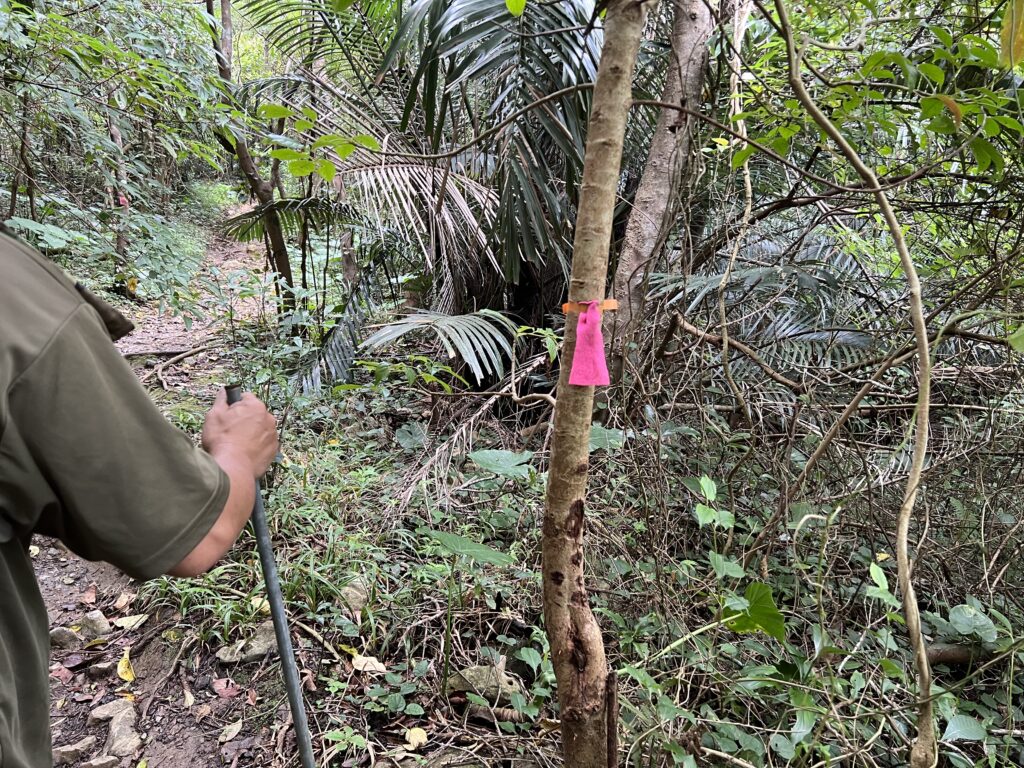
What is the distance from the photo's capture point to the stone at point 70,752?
6.14 ft

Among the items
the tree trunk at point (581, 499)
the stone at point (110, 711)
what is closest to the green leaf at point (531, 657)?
the tree trunk at point (581, 499)

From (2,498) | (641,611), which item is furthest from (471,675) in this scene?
(2,498)

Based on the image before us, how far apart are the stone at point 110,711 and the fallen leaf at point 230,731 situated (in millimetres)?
361

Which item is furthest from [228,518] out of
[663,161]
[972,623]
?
[663,161]

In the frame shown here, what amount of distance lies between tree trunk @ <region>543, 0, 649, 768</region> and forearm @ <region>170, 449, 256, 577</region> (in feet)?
1.99

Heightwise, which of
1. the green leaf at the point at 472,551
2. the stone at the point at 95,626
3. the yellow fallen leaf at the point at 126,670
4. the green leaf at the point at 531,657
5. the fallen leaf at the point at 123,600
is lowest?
the yellow fallen leaf at the point at 126,670

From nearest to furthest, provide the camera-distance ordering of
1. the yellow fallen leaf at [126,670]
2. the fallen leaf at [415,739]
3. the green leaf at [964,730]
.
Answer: the green leaf at [964,730], the fallen leaf at [415,739], the yellow fallen leaf at [126,670]

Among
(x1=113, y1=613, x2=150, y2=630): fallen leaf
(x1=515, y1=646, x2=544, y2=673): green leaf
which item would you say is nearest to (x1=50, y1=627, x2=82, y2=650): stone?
(x1=113, y1=613, x2=150, y2=630): fallen leaf

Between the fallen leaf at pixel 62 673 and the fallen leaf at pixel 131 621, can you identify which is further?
the fallen leaf at pixel 131 621

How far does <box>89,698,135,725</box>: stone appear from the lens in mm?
1992

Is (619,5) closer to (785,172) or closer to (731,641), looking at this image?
(731,641)

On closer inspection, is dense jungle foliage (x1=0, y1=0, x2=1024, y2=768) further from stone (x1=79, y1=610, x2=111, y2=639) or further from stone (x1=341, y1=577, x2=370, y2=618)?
stone (x1=79, y1=610, x2=111, y2=639)

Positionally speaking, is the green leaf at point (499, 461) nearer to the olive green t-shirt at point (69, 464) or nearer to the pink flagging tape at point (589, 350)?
the pink flagging tape at point (589, 350)

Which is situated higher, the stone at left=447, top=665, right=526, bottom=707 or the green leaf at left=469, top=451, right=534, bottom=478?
the green leaf at left=469, top=451, right=534, bottom=478
